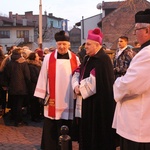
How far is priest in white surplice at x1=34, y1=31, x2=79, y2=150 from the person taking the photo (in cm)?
617

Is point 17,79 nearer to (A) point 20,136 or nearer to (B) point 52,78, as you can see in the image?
(A) point 20,136

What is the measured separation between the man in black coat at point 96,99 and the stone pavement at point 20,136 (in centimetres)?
174

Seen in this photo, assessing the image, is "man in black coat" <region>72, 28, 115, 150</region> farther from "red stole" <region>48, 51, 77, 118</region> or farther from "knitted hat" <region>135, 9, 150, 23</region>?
"knitted hat" <region>135, 9, 150, 23</region>

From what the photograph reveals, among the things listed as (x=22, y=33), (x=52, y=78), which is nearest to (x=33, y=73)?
(x=52, y=78)

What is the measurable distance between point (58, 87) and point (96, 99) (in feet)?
3.52

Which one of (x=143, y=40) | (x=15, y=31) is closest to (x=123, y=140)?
(x=143, y=40)

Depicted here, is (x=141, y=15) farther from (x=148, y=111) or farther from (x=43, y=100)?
(x=43, y=100)

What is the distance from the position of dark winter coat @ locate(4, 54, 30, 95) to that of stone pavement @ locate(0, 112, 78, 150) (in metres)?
0.91

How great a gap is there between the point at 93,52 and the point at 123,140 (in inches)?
Answer: 75.1

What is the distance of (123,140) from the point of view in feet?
12.7

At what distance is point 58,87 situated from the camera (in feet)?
20.3

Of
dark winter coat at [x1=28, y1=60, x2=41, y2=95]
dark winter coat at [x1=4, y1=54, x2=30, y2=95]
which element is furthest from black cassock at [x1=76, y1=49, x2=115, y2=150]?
dark winter coat at [x1=28, y1=60, x2=41, y2=95]

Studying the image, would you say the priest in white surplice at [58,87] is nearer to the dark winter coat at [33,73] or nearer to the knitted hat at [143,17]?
the knitted hat at [143,17]

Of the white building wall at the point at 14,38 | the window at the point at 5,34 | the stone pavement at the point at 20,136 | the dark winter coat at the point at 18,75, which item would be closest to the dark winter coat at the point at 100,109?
the stone pavement at the point at 20,136
